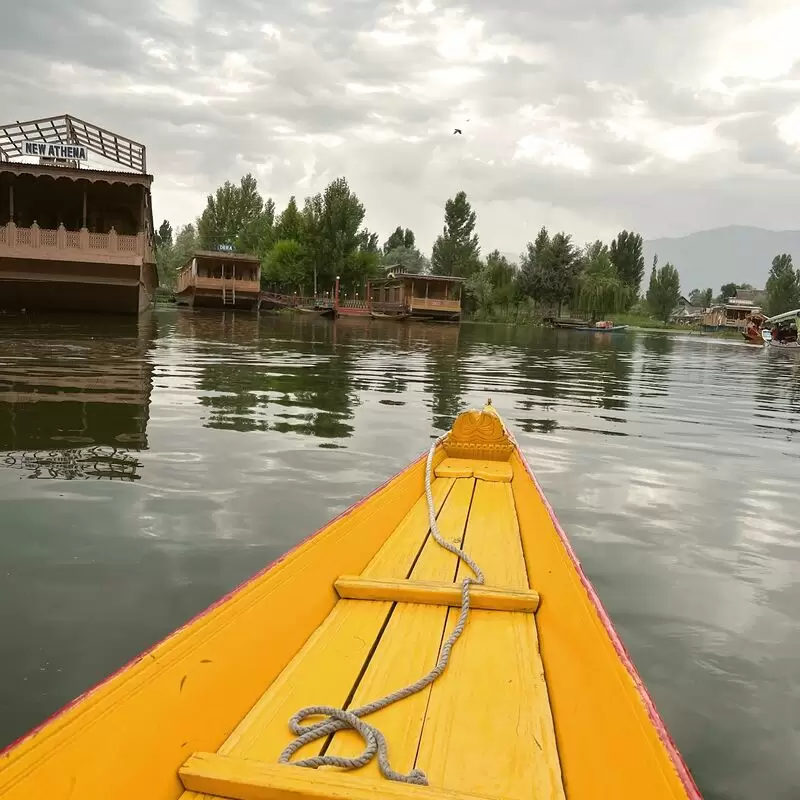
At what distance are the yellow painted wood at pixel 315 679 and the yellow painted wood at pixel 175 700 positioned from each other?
0.16ft

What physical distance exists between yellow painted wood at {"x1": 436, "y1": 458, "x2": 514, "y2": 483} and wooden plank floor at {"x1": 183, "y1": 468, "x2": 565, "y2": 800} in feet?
5.86

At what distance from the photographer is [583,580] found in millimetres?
2623

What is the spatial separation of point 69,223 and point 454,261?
54.9 meters

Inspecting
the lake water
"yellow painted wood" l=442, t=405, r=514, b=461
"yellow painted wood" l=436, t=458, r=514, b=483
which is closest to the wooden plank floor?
the lake water

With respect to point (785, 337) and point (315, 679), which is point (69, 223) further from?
point (785, 337)

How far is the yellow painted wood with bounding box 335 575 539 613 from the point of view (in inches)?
107

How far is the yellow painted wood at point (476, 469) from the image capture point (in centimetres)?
497

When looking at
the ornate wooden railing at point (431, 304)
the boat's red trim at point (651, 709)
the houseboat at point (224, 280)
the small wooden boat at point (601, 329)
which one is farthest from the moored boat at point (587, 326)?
the boat's red trim at point (651, 709)

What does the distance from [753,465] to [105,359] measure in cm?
1175

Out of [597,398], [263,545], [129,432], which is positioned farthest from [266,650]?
[597,398]

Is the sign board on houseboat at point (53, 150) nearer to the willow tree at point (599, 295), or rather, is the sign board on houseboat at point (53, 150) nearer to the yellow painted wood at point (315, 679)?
the yellow painted wood at point (315, 679)

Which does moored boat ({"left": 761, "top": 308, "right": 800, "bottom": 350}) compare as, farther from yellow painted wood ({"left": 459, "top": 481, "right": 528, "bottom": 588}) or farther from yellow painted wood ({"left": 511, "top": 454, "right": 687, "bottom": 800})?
yellow painted wood ({"left": 511, "top": 454, "right": 687, "bottom": 800})

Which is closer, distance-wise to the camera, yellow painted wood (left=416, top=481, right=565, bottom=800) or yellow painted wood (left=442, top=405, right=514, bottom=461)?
yellow painted wood (left=416, top=481, right=565, bottom=800)

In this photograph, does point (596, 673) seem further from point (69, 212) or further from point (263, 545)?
point (69, 212)
